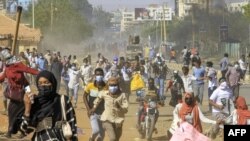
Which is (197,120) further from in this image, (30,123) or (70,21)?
(70,21)

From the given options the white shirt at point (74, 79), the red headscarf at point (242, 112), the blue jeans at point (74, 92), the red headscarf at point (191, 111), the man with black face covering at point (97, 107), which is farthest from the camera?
the white shirt at point (74, 79)

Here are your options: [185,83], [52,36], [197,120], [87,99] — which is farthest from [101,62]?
[52,36]

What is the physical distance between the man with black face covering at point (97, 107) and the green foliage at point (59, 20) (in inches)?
2691

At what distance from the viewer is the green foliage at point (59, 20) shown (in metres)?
A: 84.9

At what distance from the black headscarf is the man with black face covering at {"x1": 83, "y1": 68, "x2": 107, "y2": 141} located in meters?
4.84

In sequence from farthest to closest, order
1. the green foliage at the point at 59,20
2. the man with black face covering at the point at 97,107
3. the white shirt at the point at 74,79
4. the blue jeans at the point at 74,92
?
the green foliage at the point at 59,20 < the white shirt at the point at 74,79 < the blue jeans at the point at 74,92 < the man with black face covering at the point at 97,107

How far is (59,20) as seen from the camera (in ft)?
288

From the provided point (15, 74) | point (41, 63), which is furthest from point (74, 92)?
point (15, 74)

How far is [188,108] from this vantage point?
10758 millimetres

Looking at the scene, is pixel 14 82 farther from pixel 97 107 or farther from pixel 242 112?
pixel 242 112

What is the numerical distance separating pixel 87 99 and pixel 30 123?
577 centimetres

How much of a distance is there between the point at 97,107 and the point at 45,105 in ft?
16.2

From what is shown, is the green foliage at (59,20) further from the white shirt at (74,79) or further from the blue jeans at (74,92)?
the white shirt at (74,79)

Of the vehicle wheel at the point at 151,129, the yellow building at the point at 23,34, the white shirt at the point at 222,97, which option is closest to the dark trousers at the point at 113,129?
the vehicle wheel at the point at 151,129
